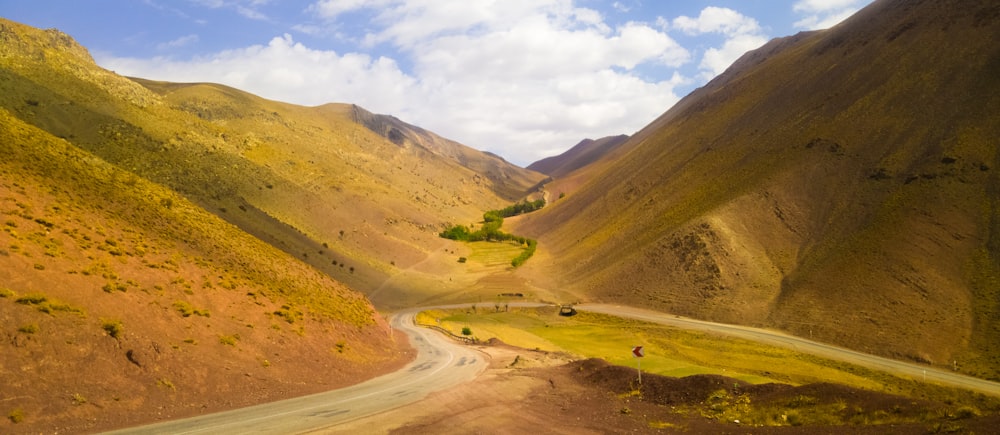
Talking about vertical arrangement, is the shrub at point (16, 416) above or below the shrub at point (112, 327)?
below

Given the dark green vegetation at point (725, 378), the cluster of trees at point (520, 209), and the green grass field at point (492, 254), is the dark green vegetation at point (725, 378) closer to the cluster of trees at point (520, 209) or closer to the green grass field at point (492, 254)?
the green grass field at point (492, 254)

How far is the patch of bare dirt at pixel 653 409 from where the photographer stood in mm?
13422

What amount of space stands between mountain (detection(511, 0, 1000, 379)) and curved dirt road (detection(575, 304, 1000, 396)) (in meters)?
1.81

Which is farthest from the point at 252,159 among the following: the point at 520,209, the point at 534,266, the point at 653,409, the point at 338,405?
the point at 520,209

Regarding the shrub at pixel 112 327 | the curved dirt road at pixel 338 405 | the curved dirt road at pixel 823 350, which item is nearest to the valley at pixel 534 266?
the shrub at pixel 112 327

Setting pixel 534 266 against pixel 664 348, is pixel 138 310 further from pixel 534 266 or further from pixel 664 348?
pixel 534 266

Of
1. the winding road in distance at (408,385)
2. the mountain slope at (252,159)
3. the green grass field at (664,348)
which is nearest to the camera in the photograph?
the winding road in distance at (408,385)

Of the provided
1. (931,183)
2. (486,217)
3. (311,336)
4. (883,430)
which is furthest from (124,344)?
(486,217)

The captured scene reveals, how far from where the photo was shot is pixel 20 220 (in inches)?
826

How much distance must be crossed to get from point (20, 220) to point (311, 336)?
13.1 meters

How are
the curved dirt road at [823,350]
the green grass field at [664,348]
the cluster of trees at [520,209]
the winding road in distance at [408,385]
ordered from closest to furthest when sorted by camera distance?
the winding road in distance at [408,385]
the green grass field at [664,348]
the curved dirt road at [823,350]
the cluster of trees at [520,209]

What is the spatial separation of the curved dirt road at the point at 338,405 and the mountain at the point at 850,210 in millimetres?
37919

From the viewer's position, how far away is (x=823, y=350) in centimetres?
4494

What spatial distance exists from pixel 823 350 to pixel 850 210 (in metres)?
26.5
